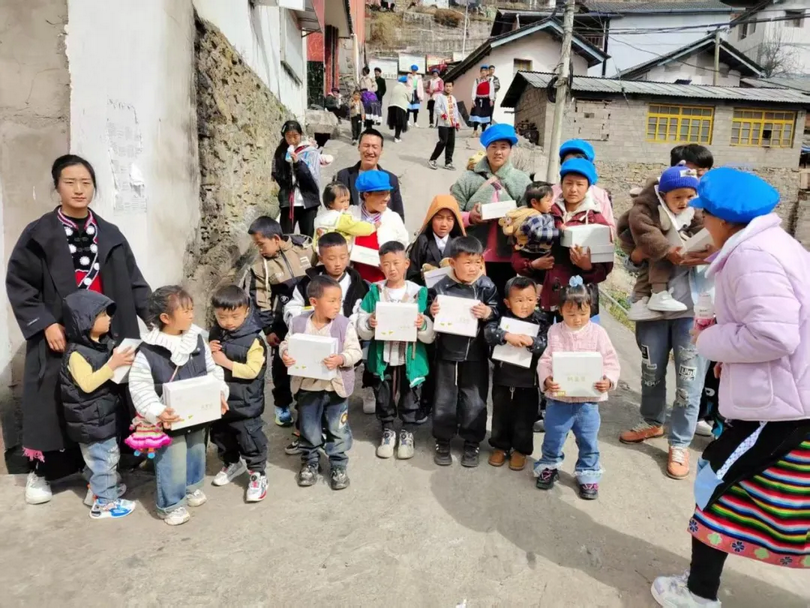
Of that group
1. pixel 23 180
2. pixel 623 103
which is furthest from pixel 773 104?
pixel 23 180

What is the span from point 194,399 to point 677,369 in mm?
3168

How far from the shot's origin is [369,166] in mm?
4641

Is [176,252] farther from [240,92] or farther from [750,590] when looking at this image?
[750,590]

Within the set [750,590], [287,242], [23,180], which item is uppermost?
[23,180]

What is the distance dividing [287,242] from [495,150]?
5.97ft

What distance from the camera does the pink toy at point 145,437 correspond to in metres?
2.79

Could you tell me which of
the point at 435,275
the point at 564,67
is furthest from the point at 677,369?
the point at 564,67

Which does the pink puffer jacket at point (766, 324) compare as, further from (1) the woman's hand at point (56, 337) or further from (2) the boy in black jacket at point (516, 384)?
(1) the woman's hand at point (56, 337)

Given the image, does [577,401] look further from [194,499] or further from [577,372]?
[194,499]

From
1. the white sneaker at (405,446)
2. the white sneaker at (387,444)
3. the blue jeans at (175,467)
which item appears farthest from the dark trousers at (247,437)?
the white sneaker at (405,446)

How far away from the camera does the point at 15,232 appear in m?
3.43

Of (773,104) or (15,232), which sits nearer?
(15,232)

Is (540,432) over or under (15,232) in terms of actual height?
under

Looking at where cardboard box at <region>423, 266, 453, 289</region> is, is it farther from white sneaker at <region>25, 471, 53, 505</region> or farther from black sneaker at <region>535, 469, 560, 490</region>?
white sneaker at <region>25, 471, 53, 505</region>
